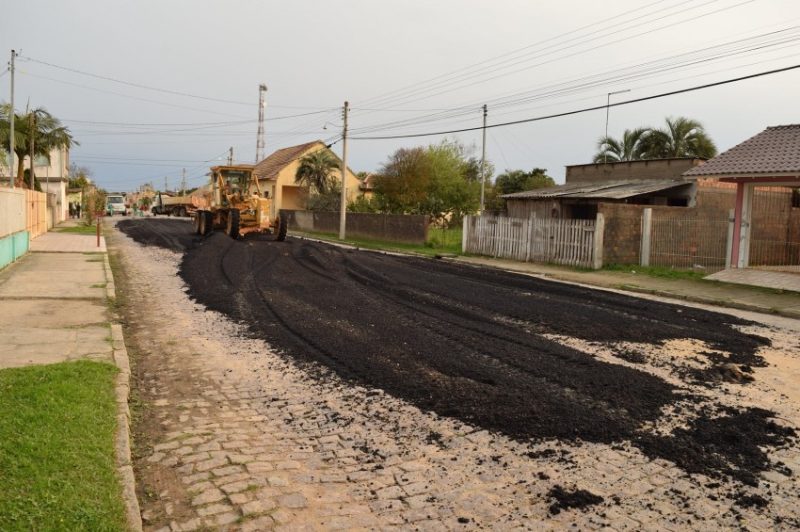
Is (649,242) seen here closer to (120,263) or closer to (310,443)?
(120,263)

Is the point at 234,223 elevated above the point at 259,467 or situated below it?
above

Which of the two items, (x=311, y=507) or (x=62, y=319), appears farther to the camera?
(x=62, y=319)

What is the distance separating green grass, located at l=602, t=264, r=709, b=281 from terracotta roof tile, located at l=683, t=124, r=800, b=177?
2868mm

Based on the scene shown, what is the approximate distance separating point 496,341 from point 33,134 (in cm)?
4071

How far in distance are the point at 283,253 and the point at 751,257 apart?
605 inches

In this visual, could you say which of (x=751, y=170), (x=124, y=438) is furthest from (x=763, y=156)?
(x=124, y=438)

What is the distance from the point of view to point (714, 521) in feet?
13.3

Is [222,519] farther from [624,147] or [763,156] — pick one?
[624,147]

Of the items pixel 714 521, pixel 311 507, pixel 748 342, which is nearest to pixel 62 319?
pixel 311 507

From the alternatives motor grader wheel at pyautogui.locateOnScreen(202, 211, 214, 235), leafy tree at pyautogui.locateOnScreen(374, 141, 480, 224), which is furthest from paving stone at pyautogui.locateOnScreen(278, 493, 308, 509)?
leafy tree at pyautogui.locateOnScreen(374, 141, 480, 224)

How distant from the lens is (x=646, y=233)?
21016 mm

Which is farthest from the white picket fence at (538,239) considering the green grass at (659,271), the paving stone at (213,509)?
the paving stone at (213,509)

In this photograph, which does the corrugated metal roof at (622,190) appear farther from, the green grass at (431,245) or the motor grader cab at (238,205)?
the motor grader cab at (238,205)

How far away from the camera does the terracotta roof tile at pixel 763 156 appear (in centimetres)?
1655
